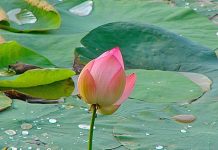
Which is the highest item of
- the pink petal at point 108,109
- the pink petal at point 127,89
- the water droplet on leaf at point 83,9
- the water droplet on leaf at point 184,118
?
the pink petal at point 127,89

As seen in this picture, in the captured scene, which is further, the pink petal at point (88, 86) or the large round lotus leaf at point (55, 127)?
the large round lotus leaf at point (55, 127)

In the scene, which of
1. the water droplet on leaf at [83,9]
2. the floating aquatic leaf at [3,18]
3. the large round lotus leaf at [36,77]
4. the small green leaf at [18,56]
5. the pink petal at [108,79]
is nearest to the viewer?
the pink petal at [108,79]

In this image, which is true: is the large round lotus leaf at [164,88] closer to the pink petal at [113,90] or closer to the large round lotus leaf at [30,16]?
the large round lotus leaf at [30,16]

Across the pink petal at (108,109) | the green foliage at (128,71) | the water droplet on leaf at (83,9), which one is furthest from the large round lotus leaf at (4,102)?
the water droplet on leaf at (83,9)

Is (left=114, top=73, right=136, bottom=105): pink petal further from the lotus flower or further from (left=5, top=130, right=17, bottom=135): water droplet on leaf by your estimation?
(left=5, top=130, right=17, bottom=135): water droplet on leaf

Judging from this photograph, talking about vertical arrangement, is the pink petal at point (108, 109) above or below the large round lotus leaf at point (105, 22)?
above

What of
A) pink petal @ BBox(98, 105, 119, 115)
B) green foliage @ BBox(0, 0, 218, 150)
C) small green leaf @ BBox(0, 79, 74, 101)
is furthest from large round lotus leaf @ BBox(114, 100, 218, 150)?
pink petal @ BBox(98, 105, 119, 115)

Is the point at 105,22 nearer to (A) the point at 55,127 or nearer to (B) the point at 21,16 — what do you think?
(B) the point at 21,16

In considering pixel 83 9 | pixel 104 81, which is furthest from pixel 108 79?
pixel 83 9
